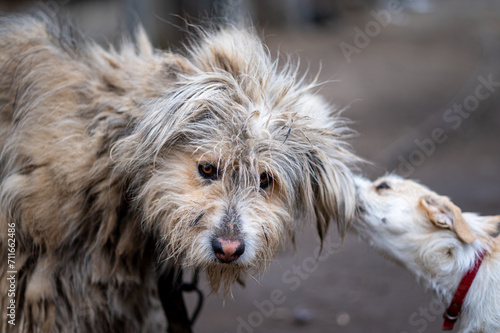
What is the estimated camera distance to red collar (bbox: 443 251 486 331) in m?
3.71

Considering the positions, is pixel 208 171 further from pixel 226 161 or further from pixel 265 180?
pixel 265 180

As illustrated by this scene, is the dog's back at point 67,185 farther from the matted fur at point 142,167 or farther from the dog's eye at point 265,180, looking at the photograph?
the dog's eye at point 265,180

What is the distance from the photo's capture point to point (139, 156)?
3.22 meters

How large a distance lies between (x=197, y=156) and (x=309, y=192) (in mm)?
706

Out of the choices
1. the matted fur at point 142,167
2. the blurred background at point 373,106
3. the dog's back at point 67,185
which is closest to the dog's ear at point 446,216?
the blurred background at point 373,106

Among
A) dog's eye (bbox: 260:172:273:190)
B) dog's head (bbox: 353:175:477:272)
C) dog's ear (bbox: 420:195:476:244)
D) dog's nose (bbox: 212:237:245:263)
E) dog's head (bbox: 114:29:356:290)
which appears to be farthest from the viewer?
dog's head (bbox: 353:175:477:272)

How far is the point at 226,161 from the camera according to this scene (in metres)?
3.16

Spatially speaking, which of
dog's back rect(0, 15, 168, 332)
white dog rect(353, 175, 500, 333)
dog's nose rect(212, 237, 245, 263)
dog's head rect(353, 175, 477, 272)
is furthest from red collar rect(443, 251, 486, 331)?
dog's back rect(0, 15, 168, 332)

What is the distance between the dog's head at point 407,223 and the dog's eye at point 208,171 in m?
1.27

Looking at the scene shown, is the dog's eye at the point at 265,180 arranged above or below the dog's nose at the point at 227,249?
above

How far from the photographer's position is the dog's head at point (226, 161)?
3.12 metres

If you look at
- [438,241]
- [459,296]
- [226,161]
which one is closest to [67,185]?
[226,161]

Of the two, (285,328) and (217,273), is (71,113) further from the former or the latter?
(285,328)

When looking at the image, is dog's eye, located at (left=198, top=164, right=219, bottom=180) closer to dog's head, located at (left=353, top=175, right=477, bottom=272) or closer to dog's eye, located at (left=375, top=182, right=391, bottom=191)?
dog's head, located at (left=353, top=175, right=477, bottom=272)
